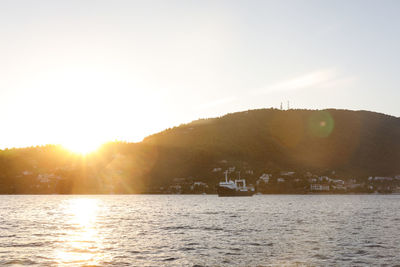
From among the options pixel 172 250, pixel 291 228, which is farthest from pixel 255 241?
pixel 291 228

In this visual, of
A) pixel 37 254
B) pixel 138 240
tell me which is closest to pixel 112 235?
pixel 138 240

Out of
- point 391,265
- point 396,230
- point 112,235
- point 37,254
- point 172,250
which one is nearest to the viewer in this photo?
point 391,265

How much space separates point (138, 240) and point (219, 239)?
10736mm

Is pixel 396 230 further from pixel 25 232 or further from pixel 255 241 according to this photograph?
pixel 25 232

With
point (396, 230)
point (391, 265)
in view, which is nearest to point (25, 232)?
point (391, 265)

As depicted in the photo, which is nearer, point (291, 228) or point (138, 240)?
point (138, 240)

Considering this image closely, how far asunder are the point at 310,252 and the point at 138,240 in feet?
74.3

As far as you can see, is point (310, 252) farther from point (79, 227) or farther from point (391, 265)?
point (79, 227)

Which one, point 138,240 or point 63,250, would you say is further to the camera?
point 138,240

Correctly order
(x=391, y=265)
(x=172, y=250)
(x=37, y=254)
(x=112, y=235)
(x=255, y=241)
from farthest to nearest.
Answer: (x=112, y=235)
(x=255, y=241)
(x=172, y=250)
(x=37, y=254)
(x=391, y=265)

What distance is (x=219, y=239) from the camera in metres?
62.6

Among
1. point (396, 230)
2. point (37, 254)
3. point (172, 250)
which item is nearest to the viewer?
point (37, 254)

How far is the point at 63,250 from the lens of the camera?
170ft

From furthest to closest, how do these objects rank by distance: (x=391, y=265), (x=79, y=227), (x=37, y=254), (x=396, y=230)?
(x=79, y=227) < (x=396, y=230) < (x=37, y=254) < (x=391, y=265)
